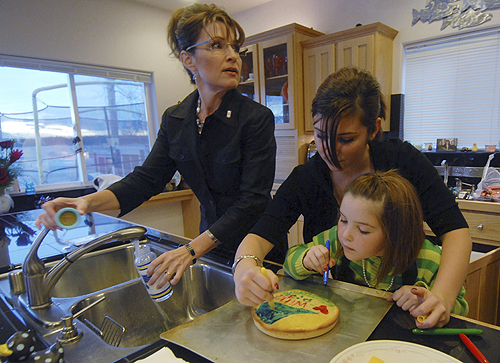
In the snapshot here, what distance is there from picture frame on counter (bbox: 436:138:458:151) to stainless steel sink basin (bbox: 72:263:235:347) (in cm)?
236

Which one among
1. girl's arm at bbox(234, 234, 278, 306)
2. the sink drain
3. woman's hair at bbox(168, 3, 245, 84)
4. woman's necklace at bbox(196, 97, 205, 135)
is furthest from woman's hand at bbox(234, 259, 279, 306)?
woman's hair at bbox(168, 3, 245, 84)

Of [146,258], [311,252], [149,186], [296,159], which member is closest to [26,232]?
[149,186]

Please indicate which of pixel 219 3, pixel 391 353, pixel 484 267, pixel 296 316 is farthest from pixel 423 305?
pixel 219 3

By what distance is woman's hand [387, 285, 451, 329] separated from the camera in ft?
2.12

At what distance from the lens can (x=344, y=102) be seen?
2.95 feet

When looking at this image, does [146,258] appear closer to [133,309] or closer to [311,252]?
[133,309]

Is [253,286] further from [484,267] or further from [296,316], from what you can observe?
[484,267]

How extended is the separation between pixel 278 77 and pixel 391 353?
2831 millimetres

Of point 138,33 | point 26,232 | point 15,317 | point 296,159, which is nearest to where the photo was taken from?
point 15,317

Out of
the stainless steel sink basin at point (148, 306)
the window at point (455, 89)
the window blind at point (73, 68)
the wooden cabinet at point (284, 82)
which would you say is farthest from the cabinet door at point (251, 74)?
the stainless steel sink basin at point (148, 306)

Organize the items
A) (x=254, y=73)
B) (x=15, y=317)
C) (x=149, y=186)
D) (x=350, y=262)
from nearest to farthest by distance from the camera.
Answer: (x=15, y=317)
(x=350, y=262)
(x=149, y=186)
(x=254, y=73)

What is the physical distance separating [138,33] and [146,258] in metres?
3.30

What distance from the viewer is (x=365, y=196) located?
2.80ft

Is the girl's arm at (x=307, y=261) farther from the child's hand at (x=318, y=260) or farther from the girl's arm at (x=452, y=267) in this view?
the girl's arm at (x=452, y=267)
